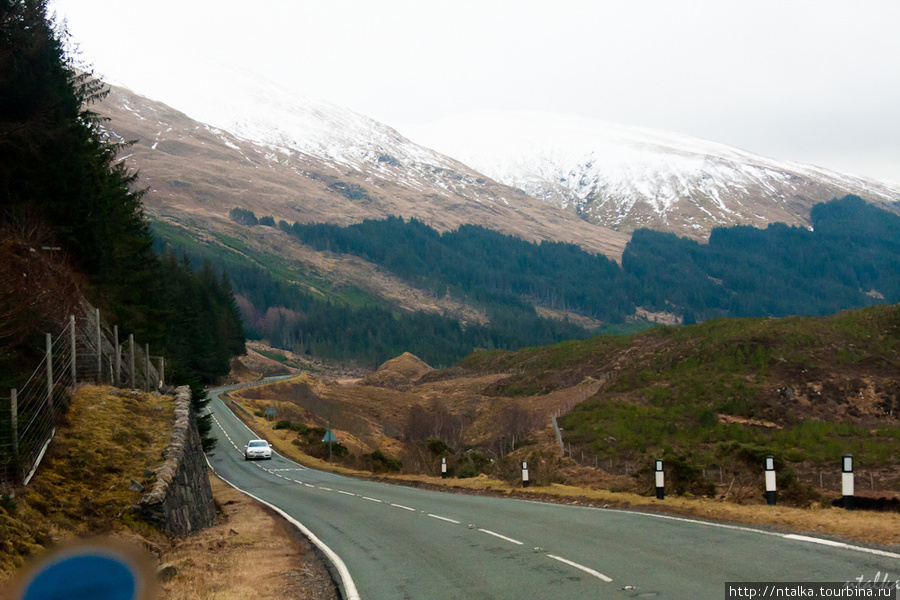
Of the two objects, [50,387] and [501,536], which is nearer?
[501,536]

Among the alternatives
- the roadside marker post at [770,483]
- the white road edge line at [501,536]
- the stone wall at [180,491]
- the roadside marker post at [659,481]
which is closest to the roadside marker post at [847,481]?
the roadside marker post at [770,483]

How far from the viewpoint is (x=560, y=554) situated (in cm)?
1032

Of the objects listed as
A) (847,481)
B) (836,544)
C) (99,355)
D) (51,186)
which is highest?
(51,186)

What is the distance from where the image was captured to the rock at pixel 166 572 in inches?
362

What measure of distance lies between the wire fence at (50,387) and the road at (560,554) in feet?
16.9

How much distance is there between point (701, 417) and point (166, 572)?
3692 centimetres

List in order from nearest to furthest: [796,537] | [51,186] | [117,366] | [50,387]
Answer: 1. [796,537]
2. [50,387]
3. [117,366]
4. [51,186]

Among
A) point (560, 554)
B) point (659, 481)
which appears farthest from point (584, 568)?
point (659, 481)

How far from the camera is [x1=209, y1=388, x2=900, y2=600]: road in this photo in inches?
325

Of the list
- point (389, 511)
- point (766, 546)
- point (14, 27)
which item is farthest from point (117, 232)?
point (766, 546)

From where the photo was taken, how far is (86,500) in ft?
37.1

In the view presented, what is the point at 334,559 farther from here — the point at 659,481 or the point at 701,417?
the point at 701,417

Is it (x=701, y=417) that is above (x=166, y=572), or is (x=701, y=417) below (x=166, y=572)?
below

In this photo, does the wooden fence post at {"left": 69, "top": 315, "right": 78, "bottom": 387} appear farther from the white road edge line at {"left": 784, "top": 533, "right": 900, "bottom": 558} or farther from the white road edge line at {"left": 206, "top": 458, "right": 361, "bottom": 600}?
the white road edge line at {"left": 784, "top": 533, "right": 900, "bottom": 558}
